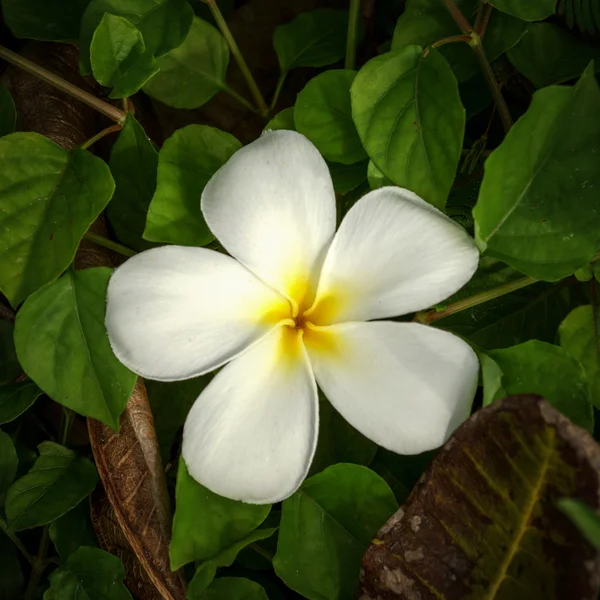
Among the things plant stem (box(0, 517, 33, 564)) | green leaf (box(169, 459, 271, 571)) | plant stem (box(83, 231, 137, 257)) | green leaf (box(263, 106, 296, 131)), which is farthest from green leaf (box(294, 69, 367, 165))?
plant stem (box(0, 517, 33, 564))

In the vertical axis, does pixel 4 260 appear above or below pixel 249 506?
above

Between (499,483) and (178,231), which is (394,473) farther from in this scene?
(178,231)

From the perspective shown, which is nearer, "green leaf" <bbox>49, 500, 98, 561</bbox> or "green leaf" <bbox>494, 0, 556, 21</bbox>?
"green leaf" <bbox>494, 0, 556, 21</bbox>

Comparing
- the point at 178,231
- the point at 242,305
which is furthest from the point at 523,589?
the point at 178,231

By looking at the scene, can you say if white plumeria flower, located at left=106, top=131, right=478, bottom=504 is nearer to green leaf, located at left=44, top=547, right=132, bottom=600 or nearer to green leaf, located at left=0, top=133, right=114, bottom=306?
green leaf, located at left=0, top=133, right=114, bottom=306

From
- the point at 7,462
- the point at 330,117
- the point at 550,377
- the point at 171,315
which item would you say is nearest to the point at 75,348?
the point at 171,315

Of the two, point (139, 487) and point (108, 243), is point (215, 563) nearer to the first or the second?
point (139, 487)

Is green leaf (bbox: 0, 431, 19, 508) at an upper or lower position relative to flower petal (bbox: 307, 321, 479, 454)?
lower
